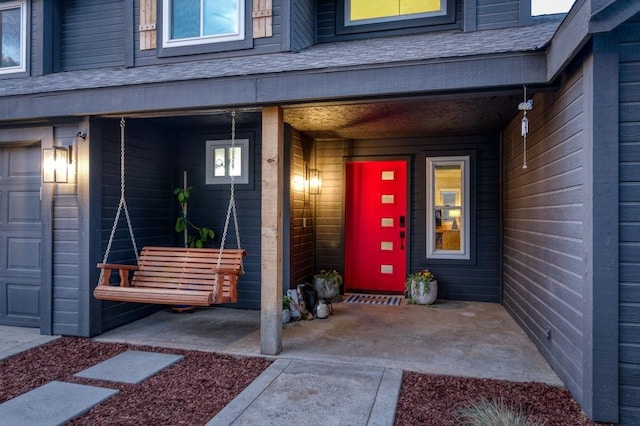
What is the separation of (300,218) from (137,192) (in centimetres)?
205

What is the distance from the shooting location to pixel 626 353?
2.52 meters

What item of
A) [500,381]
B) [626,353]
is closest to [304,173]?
[500,381]

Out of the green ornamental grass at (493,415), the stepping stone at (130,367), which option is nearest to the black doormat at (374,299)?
the stepping stone at (130,367)

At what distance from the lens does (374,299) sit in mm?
6004

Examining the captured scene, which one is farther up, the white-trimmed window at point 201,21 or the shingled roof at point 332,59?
the white-trimmed window at point 201,21

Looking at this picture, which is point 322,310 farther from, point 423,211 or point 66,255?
point 66,255

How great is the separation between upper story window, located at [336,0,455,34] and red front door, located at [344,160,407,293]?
188 cm

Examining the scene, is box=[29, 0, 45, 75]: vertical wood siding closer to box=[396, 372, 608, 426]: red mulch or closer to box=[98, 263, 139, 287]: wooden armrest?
box=[98, 263, 139, 287]: wooden armrest

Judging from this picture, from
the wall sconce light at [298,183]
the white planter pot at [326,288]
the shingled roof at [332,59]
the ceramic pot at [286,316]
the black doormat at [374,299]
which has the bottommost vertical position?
the black doormat at [374,299]

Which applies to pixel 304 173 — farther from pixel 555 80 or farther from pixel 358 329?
pixel 555 80

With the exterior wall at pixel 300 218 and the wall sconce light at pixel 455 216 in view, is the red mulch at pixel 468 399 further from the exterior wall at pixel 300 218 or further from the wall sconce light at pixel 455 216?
the wall sconce light at pixel 455 216

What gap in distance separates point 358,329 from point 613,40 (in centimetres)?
326

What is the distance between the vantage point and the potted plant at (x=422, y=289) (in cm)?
561

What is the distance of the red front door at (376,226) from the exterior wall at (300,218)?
627 mm
